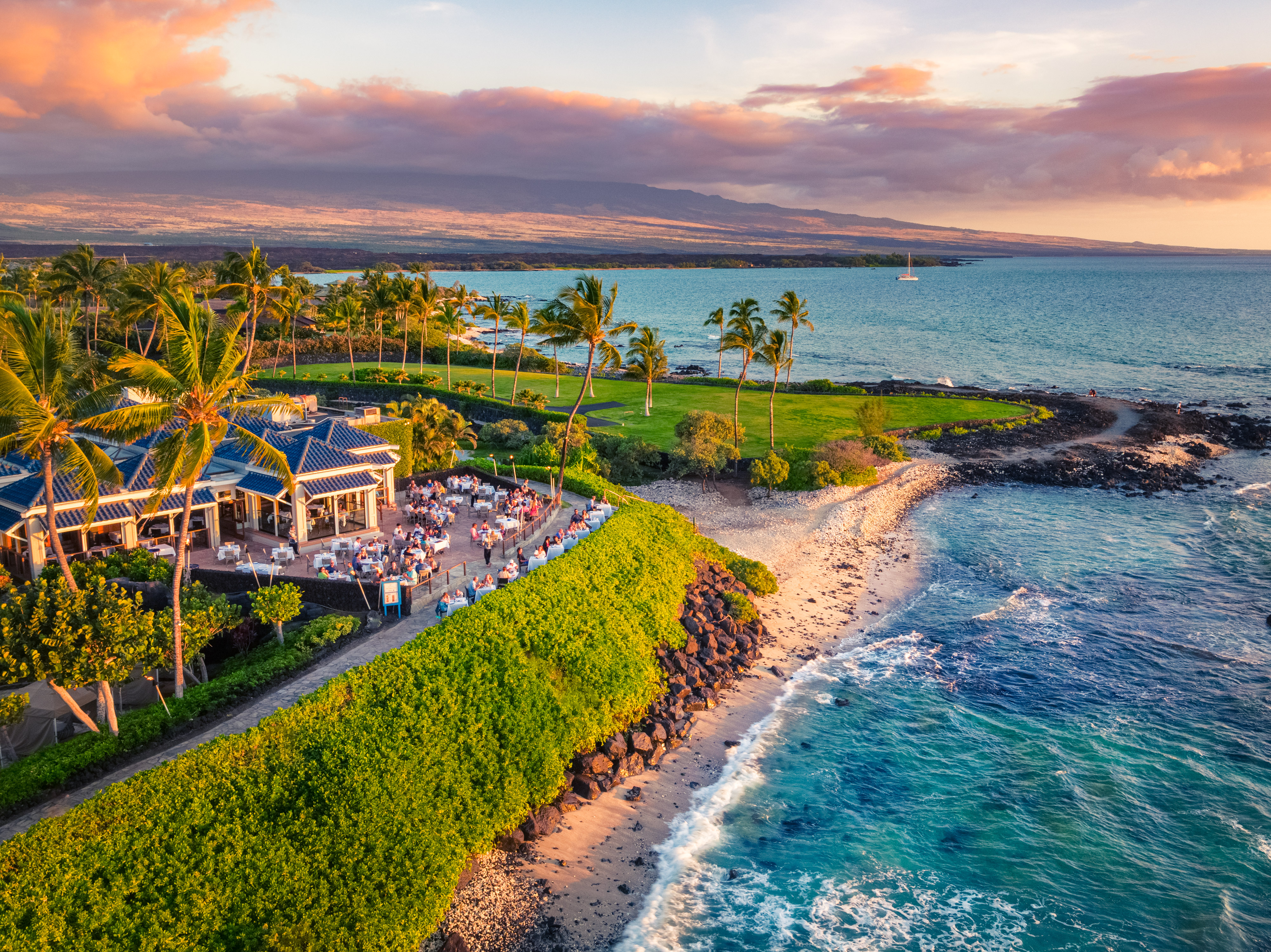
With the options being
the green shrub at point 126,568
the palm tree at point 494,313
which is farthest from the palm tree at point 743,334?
the green shrub at point 126,568

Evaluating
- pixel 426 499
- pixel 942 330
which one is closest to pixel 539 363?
pixel 426 499

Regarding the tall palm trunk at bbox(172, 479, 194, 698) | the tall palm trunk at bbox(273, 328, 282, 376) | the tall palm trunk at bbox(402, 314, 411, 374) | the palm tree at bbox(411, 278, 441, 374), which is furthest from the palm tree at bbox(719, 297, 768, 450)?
the tall palm trunk at bbox(273, 328, 282, 376)

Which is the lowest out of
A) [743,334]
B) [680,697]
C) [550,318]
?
[680,697]

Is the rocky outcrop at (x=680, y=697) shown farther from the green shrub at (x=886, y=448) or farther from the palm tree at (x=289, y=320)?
the palm tree at (x=289, y=320)

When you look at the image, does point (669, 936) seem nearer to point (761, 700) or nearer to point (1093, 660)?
point (761, 700)

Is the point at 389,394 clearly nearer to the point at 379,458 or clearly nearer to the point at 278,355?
the point at 278,355

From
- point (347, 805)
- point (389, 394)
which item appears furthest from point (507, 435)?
point (347, 805)
